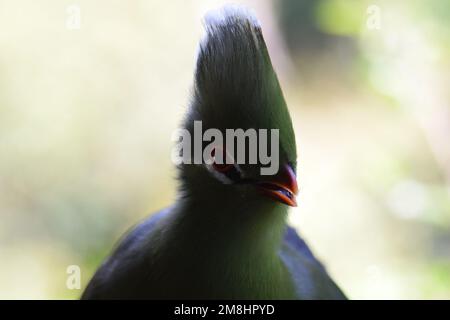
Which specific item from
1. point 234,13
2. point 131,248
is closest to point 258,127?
point 234,13

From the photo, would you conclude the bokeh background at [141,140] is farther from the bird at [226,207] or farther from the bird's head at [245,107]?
the bird's head at [245,107]

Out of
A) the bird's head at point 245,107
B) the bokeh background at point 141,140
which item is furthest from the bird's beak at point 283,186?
the bokeh background at point 141,140

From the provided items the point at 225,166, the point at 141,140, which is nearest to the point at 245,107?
the point at 225,166

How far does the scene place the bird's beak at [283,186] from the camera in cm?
102

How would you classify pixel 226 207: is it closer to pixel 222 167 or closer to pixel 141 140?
pixel 222 167

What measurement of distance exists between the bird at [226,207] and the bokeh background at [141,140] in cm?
125

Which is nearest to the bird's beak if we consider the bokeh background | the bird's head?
the bird's head

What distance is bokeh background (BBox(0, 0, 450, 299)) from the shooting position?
2.55 m

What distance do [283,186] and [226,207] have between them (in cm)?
15

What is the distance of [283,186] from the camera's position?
40.5 inches

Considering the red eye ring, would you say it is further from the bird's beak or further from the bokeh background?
the bokeh background

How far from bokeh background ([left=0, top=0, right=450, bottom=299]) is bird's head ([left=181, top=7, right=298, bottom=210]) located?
→ 147cm

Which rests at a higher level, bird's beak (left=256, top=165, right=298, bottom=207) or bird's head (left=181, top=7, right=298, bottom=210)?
bird's head (left=181, top=7, right=298, bottom=210)
